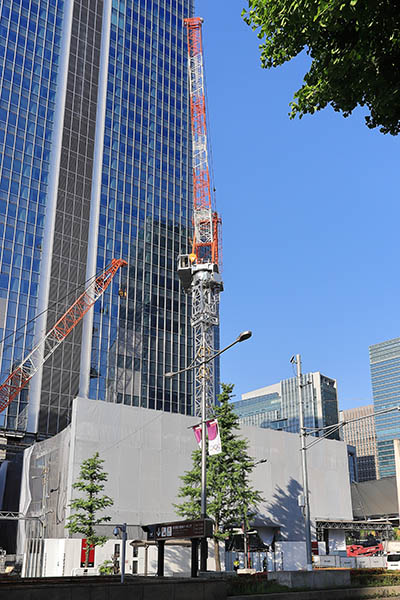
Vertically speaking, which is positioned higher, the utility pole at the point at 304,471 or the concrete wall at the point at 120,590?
the utility pole at the point at 304,471

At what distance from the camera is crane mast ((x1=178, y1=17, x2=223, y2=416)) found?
7956 cm

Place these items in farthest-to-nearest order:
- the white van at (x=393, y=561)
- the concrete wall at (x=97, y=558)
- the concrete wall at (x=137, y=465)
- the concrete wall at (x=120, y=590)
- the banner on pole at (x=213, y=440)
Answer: the concrete wall at (x=137, y=465)
the white van at (x=393, y=561)
the concrete wall at (x=97, y=558)
the banner on pole at (x=213, y=440)
the concrete wall at (x=120, y=590)

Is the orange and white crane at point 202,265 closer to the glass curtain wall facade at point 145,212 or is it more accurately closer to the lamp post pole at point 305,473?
the glass curtain wall facade at point 145,212

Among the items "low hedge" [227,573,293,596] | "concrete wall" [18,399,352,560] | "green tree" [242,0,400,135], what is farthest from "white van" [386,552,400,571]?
"green tree" [242,0,400,135]

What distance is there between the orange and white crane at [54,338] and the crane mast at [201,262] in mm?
18087

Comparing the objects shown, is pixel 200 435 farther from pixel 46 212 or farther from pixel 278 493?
pixel 46 212

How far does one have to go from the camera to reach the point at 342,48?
14.8 m

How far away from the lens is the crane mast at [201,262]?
261 ft

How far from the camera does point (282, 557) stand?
4925 centimetres

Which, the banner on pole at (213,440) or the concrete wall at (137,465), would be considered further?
the concrete wall at (137,465)

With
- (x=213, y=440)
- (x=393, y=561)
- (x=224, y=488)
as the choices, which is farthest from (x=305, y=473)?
(x=393, y=561)

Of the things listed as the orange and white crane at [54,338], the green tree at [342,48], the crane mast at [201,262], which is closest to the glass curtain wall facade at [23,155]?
the orange and white crane at [54,338]

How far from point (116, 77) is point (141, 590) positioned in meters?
123

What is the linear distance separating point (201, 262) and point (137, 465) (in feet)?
137
